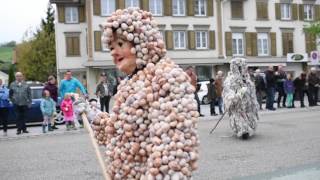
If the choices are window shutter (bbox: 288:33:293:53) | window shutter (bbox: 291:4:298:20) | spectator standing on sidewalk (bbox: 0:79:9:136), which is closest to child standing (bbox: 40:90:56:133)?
spectator standing on sidewalk (bbox: 0:79:9:136)

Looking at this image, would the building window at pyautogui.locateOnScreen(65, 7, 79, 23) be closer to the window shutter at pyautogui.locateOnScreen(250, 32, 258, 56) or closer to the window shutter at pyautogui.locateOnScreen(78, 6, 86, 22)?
the window shutter at pyautogui.locateOnScreen(78, 6, 86, 22)

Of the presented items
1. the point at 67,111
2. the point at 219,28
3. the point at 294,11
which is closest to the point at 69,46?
the point at 219,28

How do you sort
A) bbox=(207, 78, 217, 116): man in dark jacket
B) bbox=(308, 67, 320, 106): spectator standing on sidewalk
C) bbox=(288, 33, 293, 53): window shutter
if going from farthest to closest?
bbox=(288, 33, 293, 53): window shutter → bbox=(308, 67, 320, 106): spectator standing on sidewalk → bbox=(207, 78, 217, 116): man in dark jacket

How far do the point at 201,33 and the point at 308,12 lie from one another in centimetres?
1171

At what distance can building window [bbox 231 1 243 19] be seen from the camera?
43688 millimetres

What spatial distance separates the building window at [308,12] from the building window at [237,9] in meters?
7.00

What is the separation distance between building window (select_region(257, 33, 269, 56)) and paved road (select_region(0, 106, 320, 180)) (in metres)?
29.9

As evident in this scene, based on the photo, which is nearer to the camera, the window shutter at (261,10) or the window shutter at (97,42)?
the window shutter at (97,42)

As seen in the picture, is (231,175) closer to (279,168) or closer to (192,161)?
(279,168)

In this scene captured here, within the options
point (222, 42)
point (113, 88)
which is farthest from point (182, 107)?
point (222, 42)

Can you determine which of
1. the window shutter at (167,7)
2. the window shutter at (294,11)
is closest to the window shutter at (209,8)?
the window shutter at (167,7)

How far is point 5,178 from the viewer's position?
8500 millimetres

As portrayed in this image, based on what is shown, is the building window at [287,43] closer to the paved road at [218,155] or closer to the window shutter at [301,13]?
the window shutter at [301,13]

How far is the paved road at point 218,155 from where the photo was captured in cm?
812
